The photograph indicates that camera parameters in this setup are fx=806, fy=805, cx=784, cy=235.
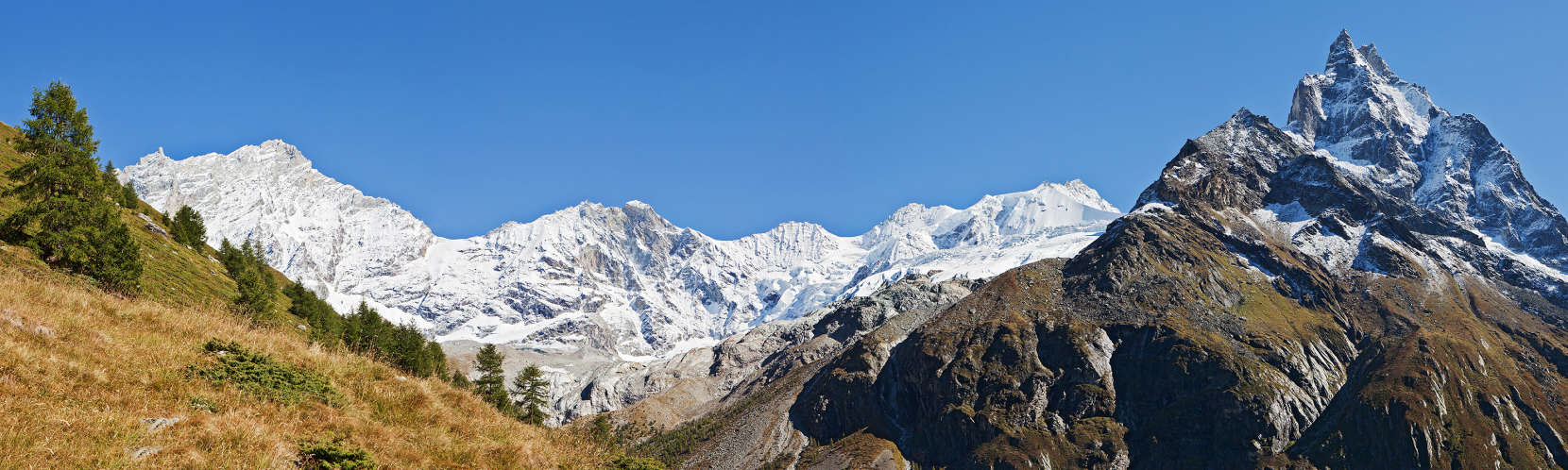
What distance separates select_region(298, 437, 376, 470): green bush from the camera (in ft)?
48.1

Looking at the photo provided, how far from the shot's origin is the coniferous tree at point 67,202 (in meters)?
38.1

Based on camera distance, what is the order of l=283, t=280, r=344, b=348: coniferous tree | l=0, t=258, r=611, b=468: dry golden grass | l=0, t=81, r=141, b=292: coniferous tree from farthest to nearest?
l=283, t=280, r=344, b=348: coniferous tree < l=0, t=81, r=141, b=292: coniferous tree < l=0, t=258, r=611, b=468: dry golden grass

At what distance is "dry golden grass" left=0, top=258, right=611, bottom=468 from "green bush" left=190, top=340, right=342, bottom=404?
0.29 m

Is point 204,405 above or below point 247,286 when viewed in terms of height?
below

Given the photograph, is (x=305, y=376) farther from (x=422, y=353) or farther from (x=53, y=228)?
(x=422, y=353)

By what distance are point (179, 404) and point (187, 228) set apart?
297 ft

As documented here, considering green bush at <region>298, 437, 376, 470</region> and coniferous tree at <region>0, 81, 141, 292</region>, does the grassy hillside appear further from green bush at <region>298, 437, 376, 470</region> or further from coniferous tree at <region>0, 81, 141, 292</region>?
coniferous tree at <region>0, 81, 141, 292</region>

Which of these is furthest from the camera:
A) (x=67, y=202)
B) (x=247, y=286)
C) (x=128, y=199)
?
(x=128, y=199)

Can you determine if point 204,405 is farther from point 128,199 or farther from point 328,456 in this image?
point 128,199

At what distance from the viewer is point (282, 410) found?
54.3ft

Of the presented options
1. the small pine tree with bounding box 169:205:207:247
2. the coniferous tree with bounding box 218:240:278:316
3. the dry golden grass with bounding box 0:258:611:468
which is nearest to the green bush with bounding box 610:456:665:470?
the dry golden grass with bounding box 0:258:611:468

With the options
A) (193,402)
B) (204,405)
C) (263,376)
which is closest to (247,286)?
(263,376)

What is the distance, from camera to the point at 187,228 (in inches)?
3467

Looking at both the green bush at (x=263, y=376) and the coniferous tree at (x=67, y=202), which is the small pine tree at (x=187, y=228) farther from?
the green bush at (x=263, y=376)
